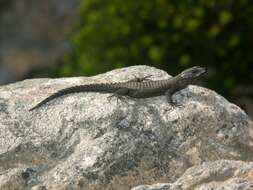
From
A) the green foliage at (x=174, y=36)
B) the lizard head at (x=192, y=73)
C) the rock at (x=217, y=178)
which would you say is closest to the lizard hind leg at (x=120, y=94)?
the lizard head at (x=192, y=73)

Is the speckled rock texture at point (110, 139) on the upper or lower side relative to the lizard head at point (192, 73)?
lower

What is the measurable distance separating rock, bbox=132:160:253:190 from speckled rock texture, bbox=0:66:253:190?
0.33ft

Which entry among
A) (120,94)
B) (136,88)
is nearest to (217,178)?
(120,94)

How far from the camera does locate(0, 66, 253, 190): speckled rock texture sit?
8117 mm

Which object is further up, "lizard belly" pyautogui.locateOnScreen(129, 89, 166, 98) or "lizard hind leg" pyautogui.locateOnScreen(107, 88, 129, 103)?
"lizard hind leg" pyautogui.locateOnScreen(107, 88, 129, 103)

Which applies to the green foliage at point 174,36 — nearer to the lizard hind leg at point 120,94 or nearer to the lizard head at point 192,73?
the lizard head at point 192,73

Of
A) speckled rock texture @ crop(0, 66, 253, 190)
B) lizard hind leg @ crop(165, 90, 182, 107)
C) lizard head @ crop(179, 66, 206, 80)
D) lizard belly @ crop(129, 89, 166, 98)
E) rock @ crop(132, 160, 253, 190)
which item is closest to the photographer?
rock @ crop(132, 160, 253, 190)

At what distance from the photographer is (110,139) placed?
8.34 metres

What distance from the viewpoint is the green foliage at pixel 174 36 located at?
56.2 ft

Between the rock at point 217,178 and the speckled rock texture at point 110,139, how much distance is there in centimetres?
10

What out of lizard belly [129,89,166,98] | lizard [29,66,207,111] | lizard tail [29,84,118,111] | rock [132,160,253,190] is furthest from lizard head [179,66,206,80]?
rock [132,160,253,190]

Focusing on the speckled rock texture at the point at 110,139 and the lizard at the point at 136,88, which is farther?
the lizard at the point at 136,88

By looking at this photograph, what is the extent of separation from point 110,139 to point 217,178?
128cm

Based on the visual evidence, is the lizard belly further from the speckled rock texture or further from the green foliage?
the green foliage
